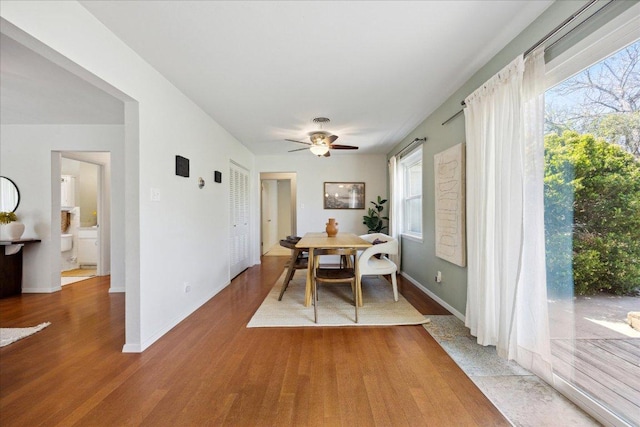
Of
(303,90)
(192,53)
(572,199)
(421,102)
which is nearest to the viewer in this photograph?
(572,199)

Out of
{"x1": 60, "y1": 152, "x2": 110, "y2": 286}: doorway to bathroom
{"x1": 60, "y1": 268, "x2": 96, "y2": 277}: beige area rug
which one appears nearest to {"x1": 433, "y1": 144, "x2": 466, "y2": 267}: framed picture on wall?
{"x1": 60, "y1": 152, "x2": 110, "y2": 286}: doorway to bathroom

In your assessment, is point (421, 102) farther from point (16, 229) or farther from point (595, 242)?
point (16, 229)

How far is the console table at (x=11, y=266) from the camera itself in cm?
352

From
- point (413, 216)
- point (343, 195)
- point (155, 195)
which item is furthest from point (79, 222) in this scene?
point (413, 216)

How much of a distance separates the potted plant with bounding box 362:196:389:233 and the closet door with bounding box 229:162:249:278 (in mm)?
2458

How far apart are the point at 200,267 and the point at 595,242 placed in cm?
344

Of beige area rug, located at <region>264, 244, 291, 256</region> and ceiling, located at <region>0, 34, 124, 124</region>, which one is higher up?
ceiling, located at <region>0, 34, 124, 124</region>

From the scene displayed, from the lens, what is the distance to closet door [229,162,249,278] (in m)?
4.50

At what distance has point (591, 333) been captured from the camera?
151cm

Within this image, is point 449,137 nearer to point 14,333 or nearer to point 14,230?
point 14,333

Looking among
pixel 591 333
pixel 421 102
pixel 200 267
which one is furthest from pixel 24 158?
pixel 591 333

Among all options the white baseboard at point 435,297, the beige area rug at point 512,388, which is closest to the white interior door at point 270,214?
the white baseboard at point 435,297

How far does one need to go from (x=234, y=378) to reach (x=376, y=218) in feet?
14.1

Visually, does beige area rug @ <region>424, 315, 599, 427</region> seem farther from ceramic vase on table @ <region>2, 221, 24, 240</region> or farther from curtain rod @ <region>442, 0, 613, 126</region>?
ceramic vase on table @ <region>2, 221, 24, 240</region>
